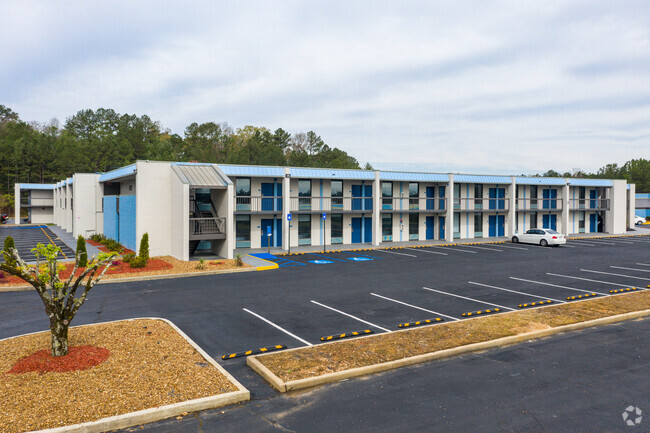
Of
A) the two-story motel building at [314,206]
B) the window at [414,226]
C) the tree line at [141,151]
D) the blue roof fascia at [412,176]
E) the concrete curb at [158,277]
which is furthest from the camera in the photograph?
the tree line at [141,151]

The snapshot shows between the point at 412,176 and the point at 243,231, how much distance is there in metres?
14.7

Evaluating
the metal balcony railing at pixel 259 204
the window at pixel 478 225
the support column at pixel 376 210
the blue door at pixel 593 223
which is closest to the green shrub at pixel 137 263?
the metal balcony railing at pixel 259 204

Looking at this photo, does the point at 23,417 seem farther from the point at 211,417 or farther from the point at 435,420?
the point at 435,420

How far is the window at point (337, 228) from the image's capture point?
34.2 m

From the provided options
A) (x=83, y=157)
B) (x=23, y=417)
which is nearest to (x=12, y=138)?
(x=83, y=157)

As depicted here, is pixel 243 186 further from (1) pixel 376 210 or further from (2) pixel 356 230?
(1) pixel 376 210

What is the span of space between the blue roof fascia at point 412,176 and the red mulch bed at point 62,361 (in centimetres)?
2757

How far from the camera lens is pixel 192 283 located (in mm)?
18984

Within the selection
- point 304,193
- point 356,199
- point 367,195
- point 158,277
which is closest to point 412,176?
point 367,195

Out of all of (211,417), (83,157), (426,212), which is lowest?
(211,417)

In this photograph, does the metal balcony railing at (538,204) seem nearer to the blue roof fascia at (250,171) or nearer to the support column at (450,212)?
the support column at (450,212)

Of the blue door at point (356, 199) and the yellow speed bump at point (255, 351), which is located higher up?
the blue door at point (356, 199)

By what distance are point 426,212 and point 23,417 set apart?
112ft

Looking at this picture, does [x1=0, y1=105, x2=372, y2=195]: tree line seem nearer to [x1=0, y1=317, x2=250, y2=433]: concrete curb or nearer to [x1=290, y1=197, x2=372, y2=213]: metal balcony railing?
[x1=290, y1=197, x2=372, y2=213]: metal balcony railing
